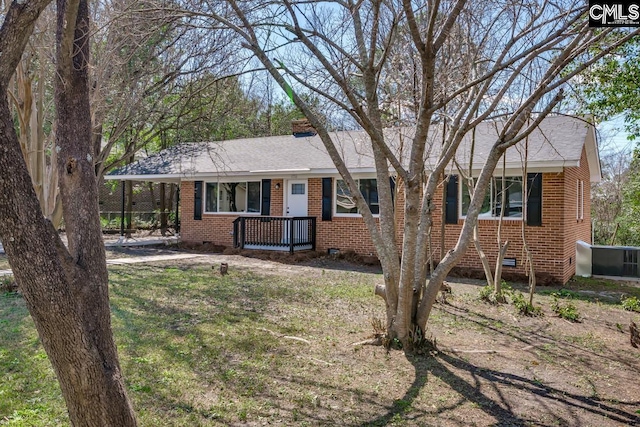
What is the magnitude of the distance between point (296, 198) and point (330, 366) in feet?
32.1

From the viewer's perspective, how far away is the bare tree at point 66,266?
2088 millimetres

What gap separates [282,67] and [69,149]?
9.26ft

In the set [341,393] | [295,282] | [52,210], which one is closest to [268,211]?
[295,282]

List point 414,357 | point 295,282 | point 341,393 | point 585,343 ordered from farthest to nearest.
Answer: point 295,282
point 585,343
point 414,357
point 341,393

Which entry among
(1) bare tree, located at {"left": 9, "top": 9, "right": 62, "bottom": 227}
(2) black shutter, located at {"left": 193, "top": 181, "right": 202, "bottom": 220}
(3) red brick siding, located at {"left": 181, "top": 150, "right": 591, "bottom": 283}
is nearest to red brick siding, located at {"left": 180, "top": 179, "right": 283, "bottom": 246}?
(3) red brick siding, located at {"left": 181, "top": 150, "right": 591, "bottom": 283}

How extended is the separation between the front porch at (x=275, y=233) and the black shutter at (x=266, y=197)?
697 millimetres

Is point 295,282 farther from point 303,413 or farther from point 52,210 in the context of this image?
point 303,413

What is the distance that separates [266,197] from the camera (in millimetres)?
14492

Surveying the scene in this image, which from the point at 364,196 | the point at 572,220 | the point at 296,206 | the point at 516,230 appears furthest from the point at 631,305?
the point at 296,206

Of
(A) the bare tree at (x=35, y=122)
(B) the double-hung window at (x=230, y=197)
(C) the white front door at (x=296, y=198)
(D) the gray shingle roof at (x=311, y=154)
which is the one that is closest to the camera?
(A) the bare tree at (x=35, y=122)

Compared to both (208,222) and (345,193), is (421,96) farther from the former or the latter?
(208,222)

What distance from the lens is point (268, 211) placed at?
14.5m

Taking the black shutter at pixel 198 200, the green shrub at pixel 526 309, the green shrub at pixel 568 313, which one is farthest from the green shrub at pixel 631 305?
the black shutter at pixel 198 200

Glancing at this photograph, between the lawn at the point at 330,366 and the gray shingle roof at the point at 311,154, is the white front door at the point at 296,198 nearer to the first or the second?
the gray shingle roof at the point at 311,154
